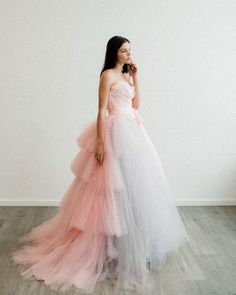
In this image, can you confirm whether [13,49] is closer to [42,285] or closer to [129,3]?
[129,3]

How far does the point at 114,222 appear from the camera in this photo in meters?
2.53

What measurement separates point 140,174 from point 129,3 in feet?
6.09

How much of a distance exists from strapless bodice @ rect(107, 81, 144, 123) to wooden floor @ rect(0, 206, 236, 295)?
3.58 feet

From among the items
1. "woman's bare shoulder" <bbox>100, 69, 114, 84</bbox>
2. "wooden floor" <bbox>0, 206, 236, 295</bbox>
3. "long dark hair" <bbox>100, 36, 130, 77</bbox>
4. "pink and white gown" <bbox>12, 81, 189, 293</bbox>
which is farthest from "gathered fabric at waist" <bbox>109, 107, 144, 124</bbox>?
"wooden floor" <bbox>0, 206, 236, 295</bbox>

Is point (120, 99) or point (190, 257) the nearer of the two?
point (120, 99)

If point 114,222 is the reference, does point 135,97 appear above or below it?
above

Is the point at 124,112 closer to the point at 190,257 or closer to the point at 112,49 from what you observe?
the point at 112,49

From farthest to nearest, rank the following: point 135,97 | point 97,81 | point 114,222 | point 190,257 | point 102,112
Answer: point 97,81, point 135,97, point 190,257, point 102,112, point 114,222

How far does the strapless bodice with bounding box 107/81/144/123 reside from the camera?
272 cm

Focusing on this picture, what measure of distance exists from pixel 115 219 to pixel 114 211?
0.05 m

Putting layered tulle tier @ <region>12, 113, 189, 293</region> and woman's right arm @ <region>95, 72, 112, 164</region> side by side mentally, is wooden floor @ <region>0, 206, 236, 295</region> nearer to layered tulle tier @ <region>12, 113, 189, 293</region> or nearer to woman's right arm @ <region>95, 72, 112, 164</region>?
layered tulle tier @ <region>12, 113, 189, 293</region>

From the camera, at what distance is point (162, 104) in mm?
3891

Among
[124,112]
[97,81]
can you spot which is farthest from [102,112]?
[97,81]

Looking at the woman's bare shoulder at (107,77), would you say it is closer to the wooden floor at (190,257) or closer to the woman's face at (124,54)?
the woman's face at (124,54)
